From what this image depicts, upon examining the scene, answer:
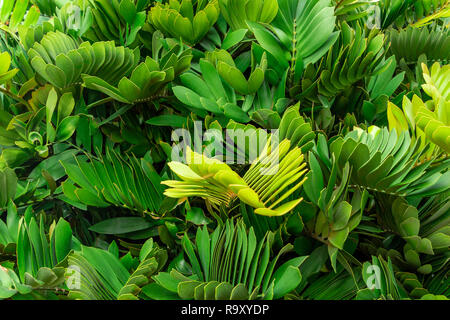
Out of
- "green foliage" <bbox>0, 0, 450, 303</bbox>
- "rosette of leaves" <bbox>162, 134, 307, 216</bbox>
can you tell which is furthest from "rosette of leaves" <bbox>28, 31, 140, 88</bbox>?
"rosette of leaves" <bbox>162, 134, 307, 216</bbox>

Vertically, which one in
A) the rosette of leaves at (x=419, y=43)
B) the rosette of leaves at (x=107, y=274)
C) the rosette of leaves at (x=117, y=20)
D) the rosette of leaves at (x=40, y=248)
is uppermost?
the rosette of leaves at (x=117, y=20)

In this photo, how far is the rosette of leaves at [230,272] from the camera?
45 centimetres

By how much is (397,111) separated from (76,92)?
433 mm

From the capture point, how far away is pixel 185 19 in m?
0.58

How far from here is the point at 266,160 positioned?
0.46 metres

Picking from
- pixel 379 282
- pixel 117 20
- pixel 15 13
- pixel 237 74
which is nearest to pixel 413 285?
pixel 379 282

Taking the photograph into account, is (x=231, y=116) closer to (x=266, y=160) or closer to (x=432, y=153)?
(x=266, y=160)

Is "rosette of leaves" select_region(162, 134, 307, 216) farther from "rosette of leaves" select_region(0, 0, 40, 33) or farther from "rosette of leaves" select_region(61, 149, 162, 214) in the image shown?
"rosette of leaves" select_region(0, 0, 40, 33)

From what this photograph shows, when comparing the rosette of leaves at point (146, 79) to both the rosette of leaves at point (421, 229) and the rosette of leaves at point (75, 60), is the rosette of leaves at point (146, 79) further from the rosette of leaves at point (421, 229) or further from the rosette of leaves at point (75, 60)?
the rosette of leaves at point (421, 229)

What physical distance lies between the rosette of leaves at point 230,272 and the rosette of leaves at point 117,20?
313 millimetres

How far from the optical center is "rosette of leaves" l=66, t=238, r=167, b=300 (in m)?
0.47

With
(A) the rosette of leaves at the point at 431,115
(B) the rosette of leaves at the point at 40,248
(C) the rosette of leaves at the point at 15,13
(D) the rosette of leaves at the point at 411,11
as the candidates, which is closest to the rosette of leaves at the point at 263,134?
(A) the rosette of leaves at the point at 431,115

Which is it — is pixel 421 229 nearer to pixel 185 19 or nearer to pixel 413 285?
pixel 413 285

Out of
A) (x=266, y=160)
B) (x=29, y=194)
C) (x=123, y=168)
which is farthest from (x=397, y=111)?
(x=29, y=194)
